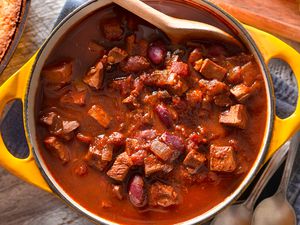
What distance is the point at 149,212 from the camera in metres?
2.65

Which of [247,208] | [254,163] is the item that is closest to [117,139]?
[254,163]

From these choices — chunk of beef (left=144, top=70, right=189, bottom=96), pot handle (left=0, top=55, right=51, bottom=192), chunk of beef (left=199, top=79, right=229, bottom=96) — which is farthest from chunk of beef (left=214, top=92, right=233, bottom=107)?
pot handle (left=0, top=55, right=51, bottom=192)

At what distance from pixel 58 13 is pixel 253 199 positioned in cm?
142

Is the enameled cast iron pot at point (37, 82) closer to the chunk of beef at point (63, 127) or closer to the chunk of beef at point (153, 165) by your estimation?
the chunk of beef at point (63, 127)

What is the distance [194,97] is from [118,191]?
0.53 metres

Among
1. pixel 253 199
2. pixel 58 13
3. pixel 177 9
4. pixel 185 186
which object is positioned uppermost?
pixel 177 9

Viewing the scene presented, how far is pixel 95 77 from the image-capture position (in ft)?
8.58

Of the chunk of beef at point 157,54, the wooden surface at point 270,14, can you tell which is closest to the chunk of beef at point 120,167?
the chunk of beef at point 157,54

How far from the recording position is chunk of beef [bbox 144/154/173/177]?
255cm

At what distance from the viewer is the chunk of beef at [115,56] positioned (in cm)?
264

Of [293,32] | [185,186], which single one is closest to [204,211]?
[185,186]

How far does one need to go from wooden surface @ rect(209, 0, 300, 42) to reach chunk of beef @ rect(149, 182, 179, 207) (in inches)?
41.5

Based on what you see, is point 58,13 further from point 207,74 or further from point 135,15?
point 207,74

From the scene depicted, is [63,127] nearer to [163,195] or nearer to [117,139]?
[117,139]
